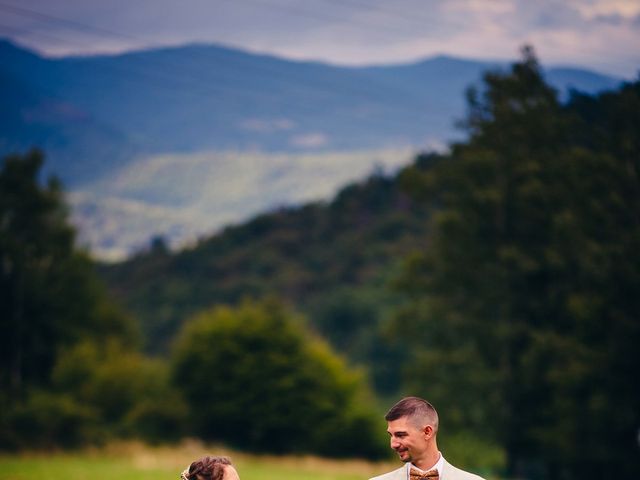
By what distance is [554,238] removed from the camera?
110 ft

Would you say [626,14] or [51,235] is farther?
[626,14]

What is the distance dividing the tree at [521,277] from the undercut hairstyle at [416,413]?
86.6 feet

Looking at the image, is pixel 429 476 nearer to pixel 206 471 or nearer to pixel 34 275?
pixel 206 471

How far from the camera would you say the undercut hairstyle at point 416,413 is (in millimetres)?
4457

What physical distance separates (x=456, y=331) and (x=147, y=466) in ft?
43.4

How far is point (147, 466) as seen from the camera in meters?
29.8

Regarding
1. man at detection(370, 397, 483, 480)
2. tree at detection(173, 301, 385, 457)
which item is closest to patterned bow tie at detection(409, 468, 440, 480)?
man at detection(370, 397, 483, 480)

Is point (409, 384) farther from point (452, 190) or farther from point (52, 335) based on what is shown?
point (52, 335)

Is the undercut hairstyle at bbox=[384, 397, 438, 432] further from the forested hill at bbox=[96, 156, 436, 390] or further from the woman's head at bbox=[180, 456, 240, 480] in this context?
the forested hill at bbox=[96, 156, 436, 390]

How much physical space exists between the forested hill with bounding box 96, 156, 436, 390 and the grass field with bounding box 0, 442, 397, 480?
111 feet

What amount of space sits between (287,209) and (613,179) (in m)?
90.0

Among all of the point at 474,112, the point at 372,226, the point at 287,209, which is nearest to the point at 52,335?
the point at 474,112

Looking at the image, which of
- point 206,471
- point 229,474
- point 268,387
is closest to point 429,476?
point 229,474

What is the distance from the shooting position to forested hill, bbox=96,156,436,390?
3095 inches
